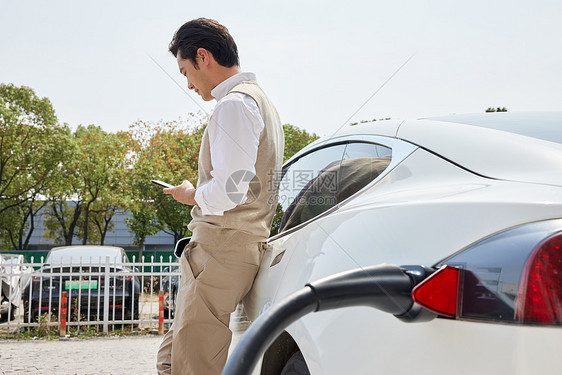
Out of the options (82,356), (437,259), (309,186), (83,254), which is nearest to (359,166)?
(309,186)

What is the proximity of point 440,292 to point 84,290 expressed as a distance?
8.75 metres

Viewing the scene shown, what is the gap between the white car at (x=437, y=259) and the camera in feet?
3.36

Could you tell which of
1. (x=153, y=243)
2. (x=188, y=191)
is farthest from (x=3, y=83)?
(x=188, y=191)

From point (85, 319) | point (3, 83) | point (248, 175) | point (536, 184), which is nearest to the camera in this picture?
point (536, 184)

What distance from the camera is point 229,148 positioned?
199 centimetres

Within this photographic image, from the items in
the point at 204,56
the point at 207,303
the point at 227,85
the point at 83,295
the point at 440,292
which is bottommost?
the point at 83,295

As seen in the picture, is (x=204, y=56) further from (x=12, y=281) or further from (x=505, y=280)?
(x=12, y=281)

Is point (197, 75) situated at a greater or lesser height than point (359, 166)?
greater

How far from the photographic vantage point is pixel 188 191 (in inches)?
83.9

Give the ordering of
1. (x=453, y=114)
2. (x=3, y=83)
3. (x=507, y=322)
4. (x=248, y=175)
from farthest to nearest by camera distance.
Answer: (x=3, y=83)
(x=453, y=114)
(x=248, y=175)
(x=507, y=322)

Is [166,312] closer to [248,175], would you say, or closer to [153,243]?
[248,175]

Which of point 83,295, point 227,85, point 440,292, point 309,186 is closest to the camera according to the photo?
point 440,292

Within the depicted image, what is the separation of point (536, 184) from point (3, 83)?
27253 mm

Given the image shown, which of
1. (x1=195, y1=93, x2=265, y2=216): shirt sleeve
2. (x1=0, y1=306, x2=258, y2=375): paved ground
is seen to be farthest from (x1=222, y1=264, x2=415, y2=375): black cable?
(x1=0, y1=306, x2=258, y2=375): paved ground
